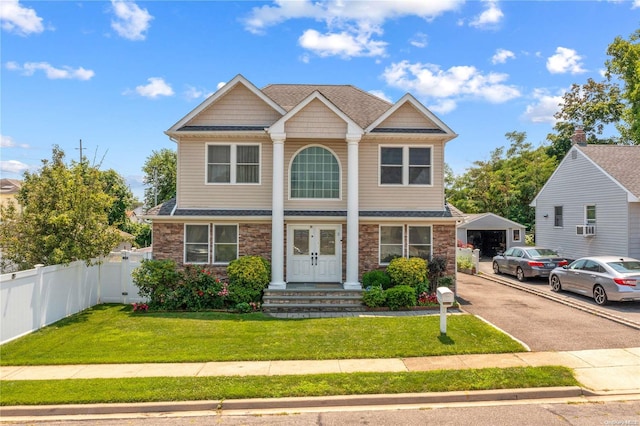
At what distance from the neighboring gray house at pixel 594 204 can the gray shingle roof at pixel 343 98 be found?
11.7m

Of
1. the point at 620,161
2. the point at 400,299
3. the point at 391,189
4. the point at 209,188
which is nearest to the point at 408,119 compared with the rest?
the point at 391,189

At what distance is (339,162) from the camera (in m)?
16.0

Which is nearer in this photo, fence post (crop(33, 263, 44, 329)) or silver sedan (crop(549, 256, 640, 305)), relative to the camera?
fence post (crop(33, 263, 44, 329))

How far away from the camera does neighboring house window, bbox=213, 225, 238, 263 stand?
15508 mm

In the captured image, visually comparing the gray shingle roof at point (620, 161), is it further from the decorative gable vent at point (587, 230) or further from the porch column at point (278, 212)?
the porch column at point (278, 212)

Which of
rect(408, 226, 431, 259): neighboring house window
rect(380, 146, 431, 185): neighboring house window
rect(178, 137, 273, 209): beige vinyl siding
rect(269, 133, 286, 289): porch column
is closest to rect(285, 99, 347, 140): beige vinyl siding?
rect(269, 133, 286, 289): porch column

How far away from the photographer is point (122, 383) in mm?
7879

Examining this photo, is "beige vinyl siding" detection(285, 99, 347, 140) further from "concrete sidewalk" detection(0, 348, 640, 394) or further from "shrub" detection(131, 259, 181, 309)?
"concrete sidewalk" detection(0, 348, 640, 394)

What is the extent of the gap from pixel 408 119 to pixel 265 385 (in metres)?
11.5

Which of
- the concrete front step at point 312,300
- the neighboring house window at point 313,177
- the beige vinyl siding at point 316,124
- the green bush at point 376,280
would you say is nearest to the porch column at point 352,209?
the green bush at point 376,280

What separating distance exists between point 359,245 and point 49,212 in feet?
33.8

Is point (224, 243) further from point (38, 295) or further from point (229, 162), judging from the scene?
point (38, 295)

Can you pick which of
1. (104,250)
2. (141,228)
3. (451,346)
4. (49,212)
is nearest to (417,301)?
(451,346)

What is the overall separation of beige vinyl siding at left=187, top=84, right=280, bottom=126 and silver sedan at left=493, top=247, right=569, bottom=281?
532 inches
